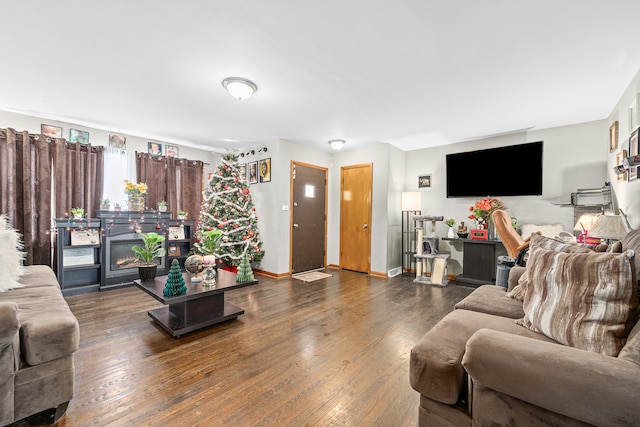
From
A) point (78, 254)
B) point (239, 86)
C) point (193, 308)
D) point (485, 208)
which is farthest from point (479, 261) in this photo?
point (78, 254)

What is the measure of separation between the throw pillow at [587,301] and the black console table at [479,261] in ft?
10.1

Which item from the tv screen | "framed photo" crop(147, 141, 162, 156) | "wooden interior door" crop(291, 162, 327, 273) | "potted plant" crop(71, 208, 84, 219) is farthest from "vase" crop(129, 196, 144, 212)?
the tv screen

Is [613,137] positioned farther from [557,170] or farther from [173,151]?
[173,151]

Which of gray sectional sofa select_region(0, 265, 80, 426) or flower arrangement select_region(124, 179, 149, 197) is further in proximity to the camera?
flower arrangement select_region(124, 179, 149, 197)

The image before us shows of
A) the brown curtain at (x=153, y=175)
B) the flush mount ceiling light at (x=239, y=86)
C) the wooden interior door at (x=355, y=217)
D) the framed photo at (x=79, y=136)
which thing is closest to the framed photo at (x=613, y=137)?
the wooden interior door at (x=355, y=217)

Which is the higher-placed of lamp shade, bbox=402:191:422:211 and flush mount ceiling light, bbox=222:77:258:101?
flush mount ceiling light, bbox=222:77:258:101

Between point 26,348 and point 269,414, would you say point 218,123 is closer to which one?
point 26,348

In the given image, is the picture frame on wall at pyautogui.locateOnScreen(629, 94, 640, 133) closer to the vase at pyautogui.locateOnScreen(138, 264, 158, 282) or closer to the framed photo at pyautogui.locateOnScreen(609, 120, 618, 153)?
the framed photo at pyautogui.locateOnScreen(609, 120, 618, 153)

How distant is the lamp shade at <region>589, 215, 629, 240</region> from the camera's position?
2082 millimetres

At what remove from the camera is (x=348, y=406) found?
158cm

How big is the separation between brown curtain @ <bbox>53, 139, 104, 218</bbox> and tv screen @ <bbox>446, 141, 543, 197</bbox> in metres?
5.91

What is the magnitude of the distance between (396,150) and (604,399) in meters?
4.71

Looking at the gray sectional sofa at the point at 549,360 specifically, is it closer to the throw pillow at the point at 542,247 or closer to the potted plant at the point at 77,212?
the throw pillow at the point at 542,247

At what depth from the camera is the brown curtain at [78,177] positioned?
13.0 feet
